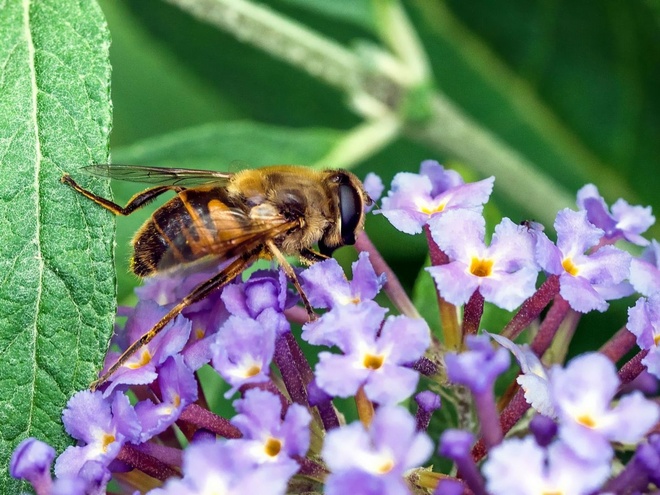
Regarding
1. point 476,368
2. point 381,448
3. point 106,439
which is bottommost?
point 106,439

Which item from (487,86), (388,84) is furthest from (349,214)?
(487,86)

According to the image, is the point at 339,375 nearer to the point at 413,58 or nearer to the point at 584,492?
the point at 584,492

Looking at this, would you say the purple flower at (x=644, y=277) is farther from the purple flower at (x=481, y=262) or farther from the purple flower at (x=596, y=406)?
the purple flower at (x=596, y=406)

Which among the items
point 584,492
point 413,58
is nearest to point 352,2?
point 413,58

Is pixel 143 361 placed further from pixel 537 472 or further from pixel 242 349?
pixel 537 472

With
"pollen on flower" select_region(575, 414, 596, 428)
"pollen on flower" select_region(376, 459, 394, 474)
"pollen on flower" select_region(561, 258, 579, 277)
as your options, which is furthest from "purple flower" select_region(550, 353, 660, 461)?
"pollen on flower" select_region(561, 258, 579, 277)

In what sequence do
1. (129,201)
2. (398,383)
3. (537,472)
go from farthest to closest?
(129,201)
(398,383)
(537,472)

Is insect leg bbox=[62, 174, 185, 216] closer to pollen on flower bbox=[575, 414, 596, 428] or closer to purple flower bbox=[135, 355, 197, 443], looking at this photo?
purple flower bbox=[135, 355, 197, 443]
